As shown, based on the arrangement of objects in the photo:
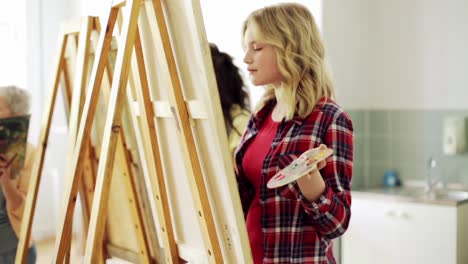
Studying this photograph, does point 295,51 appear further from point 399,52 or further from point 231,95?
point 399,52

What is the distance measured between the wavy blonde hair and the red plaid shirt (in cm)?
4

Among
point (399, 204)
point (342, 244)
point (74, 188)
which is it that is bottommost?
point (342, 244)

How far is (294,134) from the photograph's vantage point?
193 centimetres

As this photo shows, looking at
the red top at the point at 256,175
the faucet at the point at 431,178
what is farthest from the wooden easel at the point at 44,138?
the faucet at the point at 431,178

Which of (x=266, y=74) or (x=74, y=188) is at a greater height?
(x=266, y=74)

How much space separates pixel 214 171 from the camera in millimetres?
1856

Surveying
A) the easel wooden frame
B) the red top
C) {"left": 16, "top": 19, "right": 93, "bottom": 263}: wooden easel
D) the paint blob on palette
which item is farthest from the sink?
the paint blob on palette

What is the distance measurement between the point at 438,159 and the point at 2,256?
255cm

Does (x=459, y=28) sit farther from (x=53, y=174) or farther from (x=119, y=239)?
(x=53, y=174)

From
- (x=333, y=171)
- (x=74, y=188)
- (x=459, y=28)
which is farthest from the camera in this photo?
(x=459, y=28)

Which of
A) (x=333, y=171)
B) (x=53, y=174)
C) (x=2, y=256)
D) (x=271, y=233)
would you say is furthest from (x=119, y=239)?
(x=53, y=174)

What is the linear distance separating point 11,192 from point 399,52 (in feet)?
8.30

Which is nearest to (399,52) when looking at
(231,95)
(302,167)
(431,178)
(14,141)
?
(431,178)

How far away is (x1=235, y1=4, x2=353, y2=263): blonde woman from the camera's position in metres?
1.87
